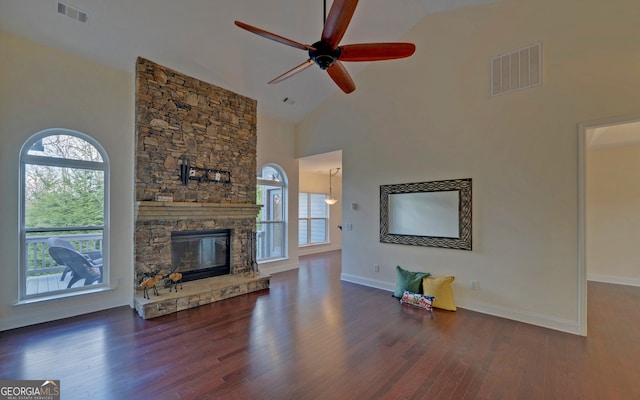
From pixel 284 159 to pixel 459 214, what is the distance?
4.17m

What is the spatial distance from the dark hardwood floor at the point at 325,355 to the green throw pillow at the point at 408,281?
1.35 ft

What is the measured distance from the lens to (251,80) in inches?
204

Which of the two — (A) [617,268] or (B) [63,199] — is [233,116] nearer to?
(B) [63,199]

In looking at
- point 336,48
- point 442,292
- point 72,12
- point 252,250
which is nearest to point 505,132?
→ point 442,292

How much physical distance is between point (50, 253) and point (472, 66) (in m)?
6.87

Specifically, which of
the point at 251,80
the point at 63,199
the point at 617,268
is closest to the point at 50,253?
the point at 63,199

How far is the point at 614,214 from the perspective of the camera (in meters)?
5.61

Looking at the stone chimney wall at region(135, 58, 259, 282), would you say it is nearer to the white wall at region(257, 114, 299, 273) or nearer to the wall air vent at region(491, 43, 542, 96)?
the white wall at region(257, 114, 299, 273)

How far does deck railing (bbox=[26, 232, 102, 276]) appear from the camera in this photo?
146 inches

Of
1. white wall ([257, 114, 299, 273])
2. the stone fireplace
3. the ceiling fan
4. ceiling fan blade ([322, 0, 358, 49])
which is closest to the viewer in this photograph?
ceiling fan blade ([322, 0, 358, 49])

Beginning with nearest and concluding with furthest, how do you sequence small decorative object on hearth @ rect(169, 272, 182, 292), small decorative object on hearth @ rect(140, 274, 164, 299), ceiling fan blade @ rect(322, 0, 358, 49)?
ceiling fan blade @ rect(322, 0, 358, 49), small decorative object on hearth @ rect(140, 274, 164, 299), small decorative object on hearth @ rect(169, 272, 182, 292)

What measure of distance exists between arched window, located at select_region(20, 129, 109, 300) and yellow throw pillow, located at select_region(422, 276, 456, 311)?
5134mm

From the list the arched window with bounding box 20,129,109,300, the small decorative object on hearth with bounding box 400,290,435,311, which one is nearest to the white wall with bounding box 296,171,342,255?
the small decorative object on hearth with bounding box 400,290,435,311

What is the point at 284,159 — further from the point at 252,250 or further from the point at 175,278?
the point at 175,278
